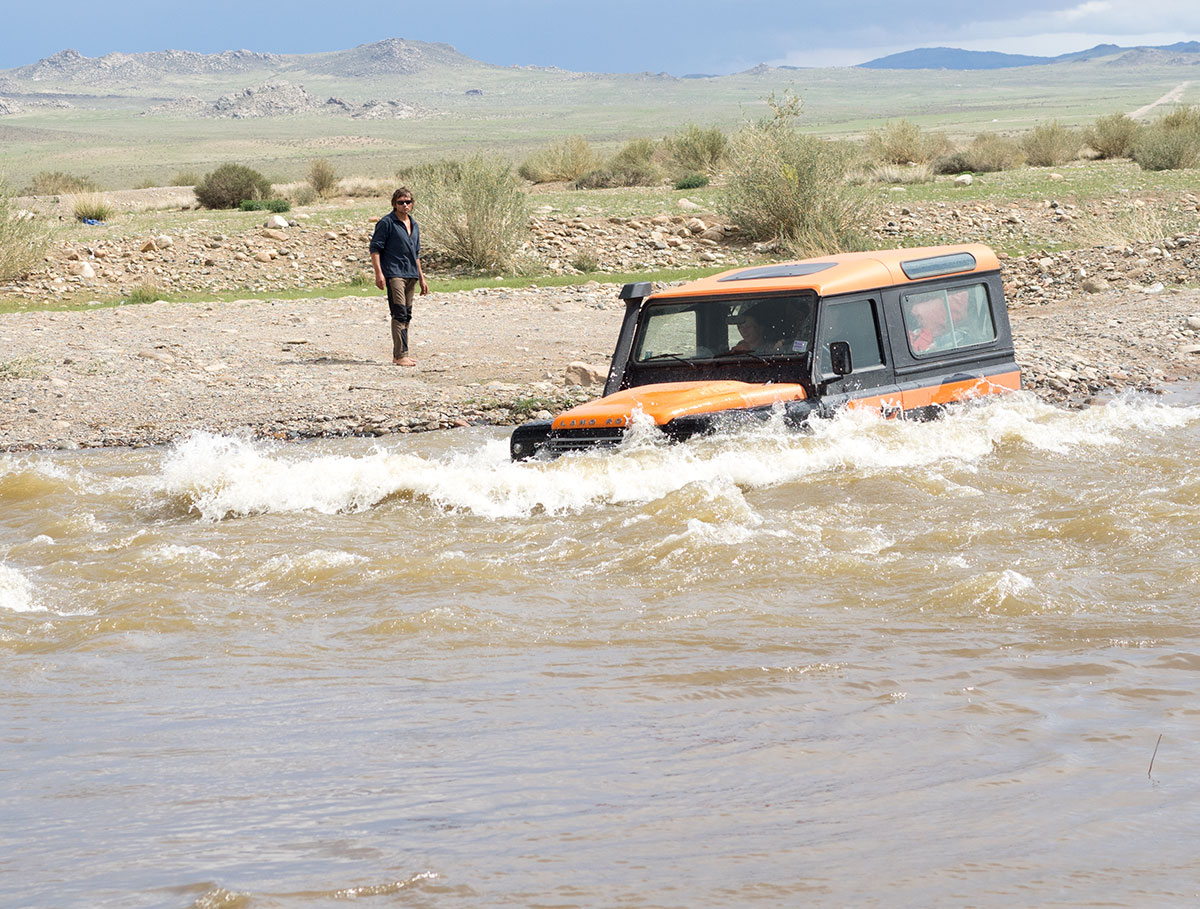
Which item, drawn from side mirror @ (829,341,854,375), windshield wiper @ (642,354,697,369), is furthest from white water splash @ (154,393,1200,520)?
windshield wiper @ (642,354,697,369)

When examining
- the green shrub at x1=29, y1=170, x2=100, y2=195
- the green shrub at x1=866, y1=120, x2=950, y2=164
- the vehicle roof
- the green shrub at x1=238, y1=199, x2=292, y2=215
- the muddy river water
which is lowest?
the muddy river water

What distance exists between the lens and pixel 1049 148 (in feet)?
123

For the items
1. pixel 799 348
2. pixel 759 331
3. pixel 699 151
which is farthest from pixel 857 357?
pixel 699 151

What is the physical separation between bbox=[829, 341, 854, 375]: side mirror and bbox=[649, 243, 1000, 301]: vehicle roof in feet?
1.01

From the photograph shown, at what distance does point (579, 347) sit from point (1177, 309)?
24.2 feet

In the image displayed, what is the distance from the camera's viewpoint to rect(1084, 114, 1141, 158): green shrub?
125ft

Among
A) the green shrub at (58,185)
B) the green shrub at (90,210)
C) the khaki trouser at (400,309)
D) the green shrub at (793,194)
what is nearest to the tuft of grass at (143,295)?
the khaki trouser at (400,309)

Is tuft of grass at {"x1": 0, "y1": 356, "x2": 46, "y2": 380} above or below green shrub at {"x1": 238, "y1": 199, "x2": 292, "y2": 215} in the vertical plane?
below

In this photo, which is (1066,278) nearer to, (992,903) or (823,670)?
(823,670)

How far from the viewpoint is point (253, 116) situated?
13212 cm

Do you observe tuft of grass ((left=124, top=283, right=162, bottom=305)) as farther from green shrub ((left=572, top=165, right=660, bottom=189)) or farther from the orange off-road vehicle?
green shrub ((left=572, top=165, right=660, bottom=189))

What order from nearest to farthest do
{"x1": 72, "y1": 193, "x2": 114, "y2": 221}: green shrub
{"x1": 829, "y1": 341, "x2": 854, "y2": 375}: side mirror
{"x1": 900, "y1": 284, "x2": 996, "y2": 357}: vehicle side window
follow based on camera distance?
1. {"x1": 829, "y1": 341, "x2": 854, "y2": 375}: side mirror
2. {"x1": 900, "y1": 284, "x2": 996, "y2": 357}: vehicle side window
3. {"x1": 72, "y1": 193, "x2": 114, "y2": 221}: green shrub

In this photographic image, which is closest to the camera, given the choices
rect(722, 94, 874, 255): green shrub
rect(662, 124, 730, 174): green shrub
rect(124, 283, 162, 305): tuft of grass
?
rect(124, 283, 162, 305): tuft of grass

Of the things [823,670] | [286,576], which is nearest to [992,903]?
[823,670]
